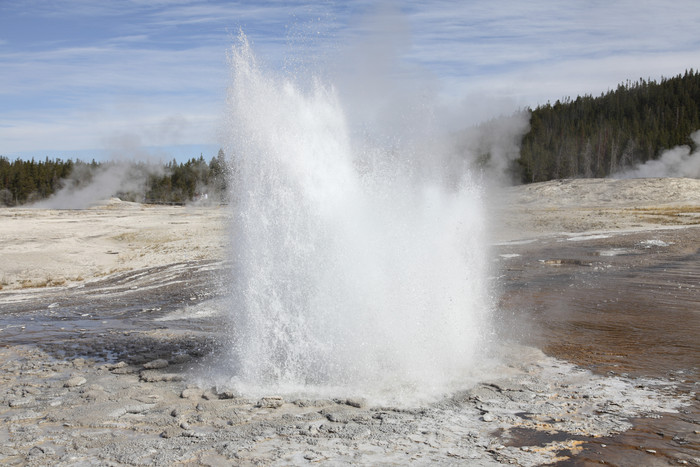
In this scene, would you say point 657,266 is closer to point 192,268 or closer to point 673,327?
point 673,327

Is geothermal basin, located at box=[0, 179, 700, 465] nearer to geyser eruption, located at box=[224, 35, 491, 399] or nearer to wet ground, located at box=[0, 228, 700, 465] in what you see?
wet ground, located at box=[0, 228, 700, 465]

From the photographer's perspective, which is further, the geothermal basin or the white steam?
the white steam

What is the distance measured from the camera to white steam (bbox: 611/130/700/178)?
59.1 metres

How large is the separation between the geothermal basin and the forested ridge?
5731cm

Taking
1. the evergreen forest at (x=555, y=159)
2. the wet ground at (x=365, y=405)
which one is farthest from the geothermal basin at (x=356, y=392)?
the evergreen forest at (x=555, y=159)

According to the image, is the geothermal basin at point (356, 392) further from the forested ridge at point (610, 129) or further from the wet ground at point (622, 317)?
the forested ridge at point (610, 129)

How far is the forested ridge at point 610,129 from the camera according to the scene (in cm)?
6894

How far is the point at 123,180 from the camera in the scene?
2489 inches

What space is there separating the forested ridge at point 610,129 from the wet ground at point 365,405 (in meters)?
62.3

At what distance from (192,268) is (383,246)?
10995mm

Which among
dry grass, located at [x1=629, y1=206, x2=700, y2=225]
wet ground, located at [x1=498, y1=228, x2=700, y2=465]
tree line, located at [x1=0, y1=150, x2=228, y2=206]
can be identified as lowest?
wet ground, located at [x1=498, y1=228, x2=700, y2=465]

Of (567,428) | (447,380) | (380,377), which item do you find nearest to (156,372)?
(380,377)

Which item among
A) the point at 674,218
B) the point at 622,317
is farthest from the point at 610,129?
the point at 622,317

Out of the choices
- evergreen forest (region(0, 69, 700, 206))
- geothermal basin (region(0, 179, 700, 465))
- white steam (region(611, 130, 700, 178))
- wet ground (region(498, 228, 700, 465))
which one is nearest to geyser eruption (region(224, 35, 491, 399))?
geothermal basin (region(0, 179, 700, 465))
